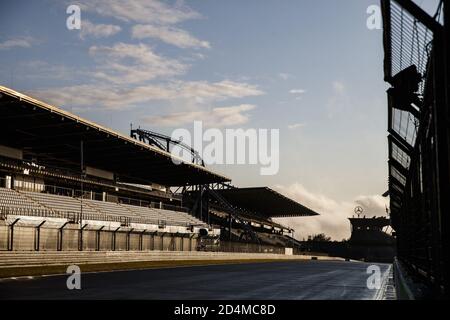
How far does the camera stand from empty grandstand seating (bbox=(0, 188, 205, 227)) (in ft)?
144

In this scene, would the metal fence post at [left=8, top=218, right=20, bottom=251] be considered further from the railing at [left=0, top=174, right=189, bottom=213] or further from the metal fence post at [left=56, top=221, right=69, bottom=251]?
the railing at [left=0, top=174, right=189, bottom=213]

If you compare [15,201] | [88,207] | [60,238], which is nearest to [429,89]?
[60,238]

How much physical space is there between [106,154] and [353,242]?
2957 inches

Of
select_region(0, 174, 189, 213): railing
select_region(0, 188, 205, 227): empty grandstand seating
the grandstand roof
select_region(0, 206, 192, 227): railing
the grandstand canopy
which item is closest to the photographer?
select_region(0, 206, 192, 227): railing

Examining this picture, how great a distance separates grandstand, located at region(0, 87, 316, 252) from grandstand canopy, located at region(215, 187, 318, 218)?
36.2 feet

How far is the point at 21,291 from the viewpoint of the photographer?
18.7 m

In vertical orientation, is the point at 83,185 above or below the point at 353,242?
above

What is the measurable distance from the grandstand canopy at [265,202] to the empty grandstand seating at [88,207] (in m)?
23.9

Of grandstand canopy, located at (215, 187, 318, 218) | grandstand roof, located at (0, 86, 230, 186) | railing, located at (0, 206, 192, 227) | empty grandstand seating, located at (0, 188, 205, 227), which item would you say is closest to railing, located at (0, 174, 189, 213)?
empty grandstand seating, located at (0, 188, 205, 227)

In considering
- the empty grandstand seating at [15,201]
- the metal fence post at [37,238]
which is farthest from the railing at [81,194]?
the metal fence post at [37,238]

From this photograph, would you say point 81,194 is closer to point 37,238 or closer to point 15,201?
point 15,201

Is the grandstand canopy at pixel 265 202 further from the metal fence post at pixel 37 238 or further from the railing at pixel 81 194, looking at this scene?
the metal fence post at pixel 37 238
